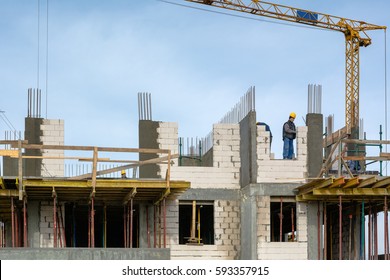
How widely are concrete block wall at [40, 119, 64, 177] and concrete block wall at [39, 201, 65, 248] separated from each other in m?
0.97

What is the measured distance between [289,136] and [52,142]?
746 cm

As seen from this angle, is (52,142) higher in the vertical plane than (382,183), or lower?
higher

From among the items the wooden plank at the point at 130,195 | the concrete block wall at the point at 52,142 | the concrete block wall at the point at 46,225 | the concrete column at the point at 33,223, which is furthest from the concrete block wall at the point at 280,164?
the concrete column at the point at 33,223

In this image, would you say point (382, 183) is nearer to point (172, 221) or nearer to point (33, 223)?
point (172, 221)

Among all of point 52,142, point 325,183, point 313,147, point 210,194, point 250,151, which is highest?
point 52,142

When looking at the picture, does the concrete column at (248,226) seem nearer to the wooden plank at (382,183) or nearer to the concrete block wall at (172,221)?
the concrete block wall at (172,221)

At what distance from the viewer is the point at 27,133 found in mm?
25703

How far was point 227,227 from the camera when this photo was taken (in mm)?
26406

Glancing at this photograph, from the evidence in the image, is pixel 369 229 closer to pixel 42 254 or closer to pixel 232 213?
pixel 232 213

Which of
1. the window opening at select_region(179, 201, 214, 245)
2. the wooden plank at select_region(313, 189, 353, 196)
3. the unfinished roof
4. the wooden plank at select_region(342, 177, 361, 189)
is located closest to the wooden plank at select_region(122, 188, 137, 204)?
the window opening at select_region(179, 201, 214, 245)

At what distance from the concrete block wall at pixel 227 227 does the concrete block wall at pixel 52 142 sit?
5.08 m

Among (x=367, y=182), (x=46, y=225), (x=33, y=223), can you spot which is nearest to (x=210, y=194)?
(x=367, y=182)

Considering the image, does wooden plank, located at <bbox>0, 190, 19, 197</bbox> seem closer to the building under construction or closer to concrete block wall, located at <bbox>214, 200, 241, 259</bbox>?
the building under construction

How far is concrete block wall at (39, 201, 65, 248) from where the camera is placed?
25.3 meters
